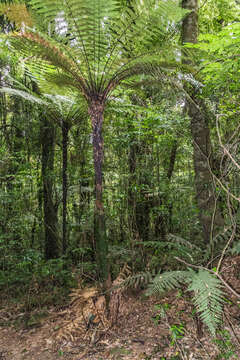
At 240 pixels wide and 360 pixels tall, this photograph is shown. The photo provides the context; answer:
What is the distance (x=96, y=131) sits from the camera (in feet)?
7.90

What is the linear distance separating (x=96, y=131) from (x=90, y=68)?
2.14 ft

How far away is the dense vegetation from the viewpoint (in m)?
2.05

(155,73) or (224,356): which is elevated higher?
(155,73)

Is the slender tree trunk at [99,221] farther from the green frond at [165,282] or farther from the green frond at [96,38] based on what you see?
the green frond at [165,282]

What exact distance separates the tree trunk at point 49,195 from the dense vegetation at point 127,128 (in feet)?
0.09

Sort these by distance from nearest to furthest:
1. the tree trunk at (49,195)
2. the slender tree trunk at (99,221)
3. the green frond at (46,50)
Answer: the green frond at (46,50) → the slender tree trunk at (99,221) → the tree trunk at (49,195)

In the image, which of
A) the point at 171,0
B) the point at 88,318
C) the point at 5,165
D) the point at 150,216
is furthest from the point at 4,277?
the point at 171,0

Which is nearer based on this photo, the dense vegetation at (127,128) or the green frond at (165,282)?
the green frond at (165,282)

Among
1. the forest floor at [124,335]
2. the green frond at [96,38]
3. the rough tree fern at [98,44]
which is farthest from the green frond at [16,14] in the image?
the forest floor at [124,335]

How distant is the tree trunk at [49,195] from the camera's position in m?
4.53

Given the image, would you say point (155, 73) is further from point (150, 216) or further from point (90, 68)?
point (150, 216)

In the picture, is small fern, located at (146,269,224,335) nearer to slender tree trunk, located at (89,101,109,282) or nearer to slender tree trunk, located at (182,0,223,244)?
slender tree trunk, located at (89,101,109,282)

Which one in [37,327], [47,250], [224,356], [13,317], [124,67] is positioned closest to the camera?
[224,356]

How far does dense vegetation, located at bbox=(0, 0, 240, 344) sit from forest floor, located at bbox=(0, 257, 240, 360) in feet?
1.01
